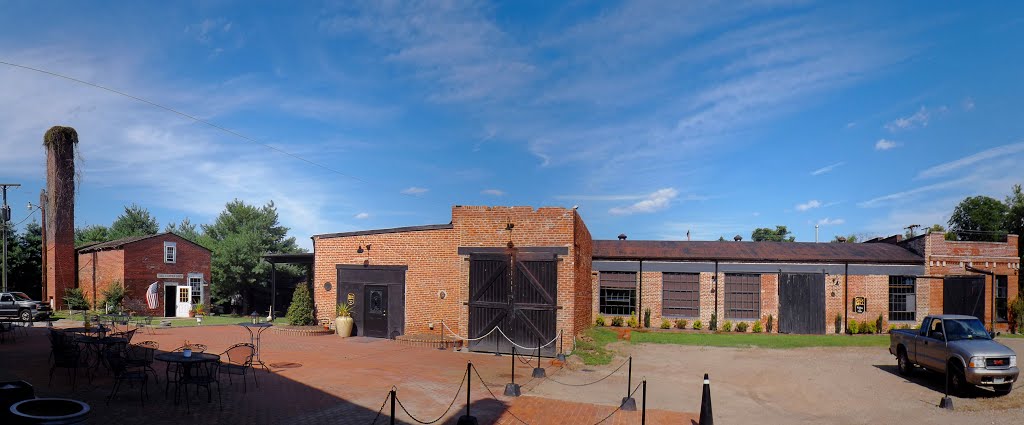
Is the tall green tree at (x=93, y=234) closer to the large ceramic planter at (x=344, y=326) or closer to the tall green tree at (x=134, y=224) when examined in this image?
the tall green tree at (x=134, y=224)

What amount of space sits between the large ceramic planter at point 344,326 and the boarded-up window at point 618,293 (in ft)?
41.3

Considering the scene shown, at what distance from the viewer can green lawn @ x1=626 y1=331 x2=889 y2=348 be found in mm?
20947

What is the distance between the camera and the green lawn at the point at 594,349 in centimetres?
1577

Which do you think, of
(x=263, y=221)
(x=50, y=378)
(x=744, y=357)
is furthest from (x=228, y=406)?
(x=263, y=221)

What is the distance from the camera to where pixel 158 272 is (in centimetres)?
3362

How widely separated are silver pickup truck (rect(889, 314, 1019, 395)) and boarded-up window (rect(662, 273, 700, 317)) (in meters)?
11.3

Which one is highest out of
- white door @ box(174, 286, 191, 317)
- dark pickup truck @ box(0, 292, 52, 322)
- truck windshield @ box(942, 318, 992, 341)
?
truck windshield @ box(942, 318, 992, 341)

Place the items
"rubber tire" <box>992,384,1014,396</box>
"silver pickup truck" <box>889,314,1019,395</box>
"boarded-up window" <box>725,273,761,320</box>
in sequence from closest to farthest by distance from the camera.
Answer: "silver pickup truck" <box>889,314,1019,395</box> → "rubber tire" <box>992,384,1014,396</box> → "boarded-up window" <box>725,273,761,320</box>

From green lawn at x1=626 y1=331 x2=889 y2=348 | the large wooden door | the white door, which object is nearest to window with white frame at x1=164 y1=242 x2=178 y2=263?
the white door

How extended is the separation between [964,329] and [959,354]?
4.35ft

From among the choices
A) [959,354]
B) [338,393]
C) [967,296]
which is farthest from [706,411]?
[967,296]

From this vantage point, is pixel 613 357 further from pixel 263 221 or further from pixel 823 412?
pixel 263 221

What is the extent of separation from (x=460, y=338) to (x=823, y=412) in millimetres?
9766

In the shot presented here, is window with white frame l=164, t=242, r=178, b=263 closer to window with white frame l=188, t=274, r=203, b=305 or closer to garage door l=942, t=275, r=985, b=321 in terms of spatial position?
window with white frame l=188, t=274, r=203, b=305
